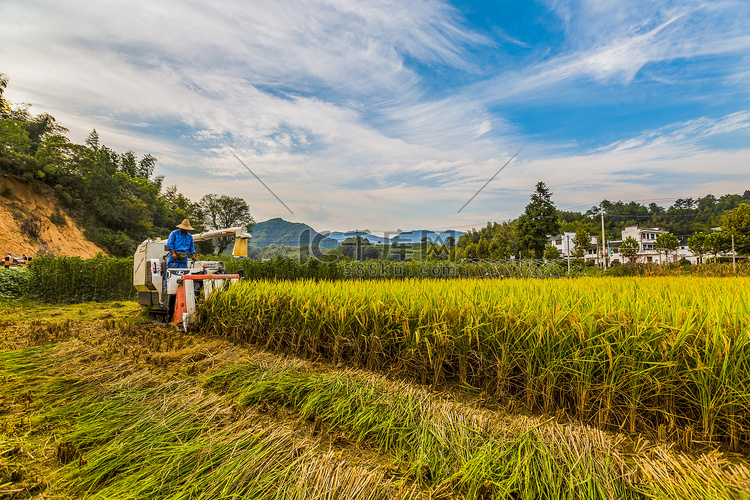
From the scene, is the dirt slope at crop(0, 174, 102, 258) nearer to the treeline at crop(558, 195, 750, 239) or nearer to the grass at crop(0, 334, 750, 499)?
the grass at crop(0, 334, 750, 499)

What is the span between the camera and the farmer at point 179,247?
236 inches

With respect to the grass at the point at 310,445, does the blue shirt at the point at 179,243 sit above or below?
above

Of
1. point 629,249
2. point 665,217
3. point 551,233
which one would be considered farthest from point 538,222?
point 665,217

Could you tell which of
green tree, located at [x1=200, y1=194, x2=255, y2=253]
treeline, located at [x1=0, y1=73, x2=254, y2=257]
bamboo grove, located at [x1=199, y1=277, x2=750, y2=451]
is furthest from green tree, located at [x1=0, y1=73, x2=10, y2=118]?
bamboo grove, located at [x1=199, y1=277, x2=750, y2=451]

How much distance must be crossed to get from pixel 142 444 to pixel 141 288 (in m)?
5.39

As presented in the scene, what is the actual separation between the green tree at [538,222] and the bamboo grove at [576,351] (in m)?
22.4

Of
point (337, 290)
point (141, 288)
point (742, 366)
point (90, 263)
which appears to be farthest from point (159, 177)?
point (742, 366)

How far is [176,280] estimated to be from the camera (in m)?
5.40

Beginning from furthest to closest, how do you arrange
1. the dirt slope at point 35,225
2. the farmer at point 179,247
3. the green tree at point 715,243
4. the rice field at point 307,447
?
the green tree at point 715,243
the dirt slope at point 35,225
the farmer at point 179,247
the rice field at point 307,447

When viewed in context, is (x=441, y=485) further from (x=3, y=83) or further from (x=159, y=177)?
(x=159, y=177)

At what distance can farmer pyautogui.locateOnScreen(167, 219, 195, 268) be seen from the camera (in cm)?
598

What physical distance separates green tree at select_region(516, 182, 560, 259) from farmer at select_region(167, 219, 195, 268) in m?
23.1

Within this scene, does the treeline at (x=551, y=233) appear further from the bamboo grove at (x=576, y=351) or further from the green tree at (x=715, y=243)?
the bamboo grove at (x=576, y=351)

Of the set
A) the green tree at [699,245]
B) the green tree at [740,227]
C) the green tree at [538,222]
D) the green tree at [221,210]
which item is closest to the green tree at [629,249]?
the green tree at [699,245]
